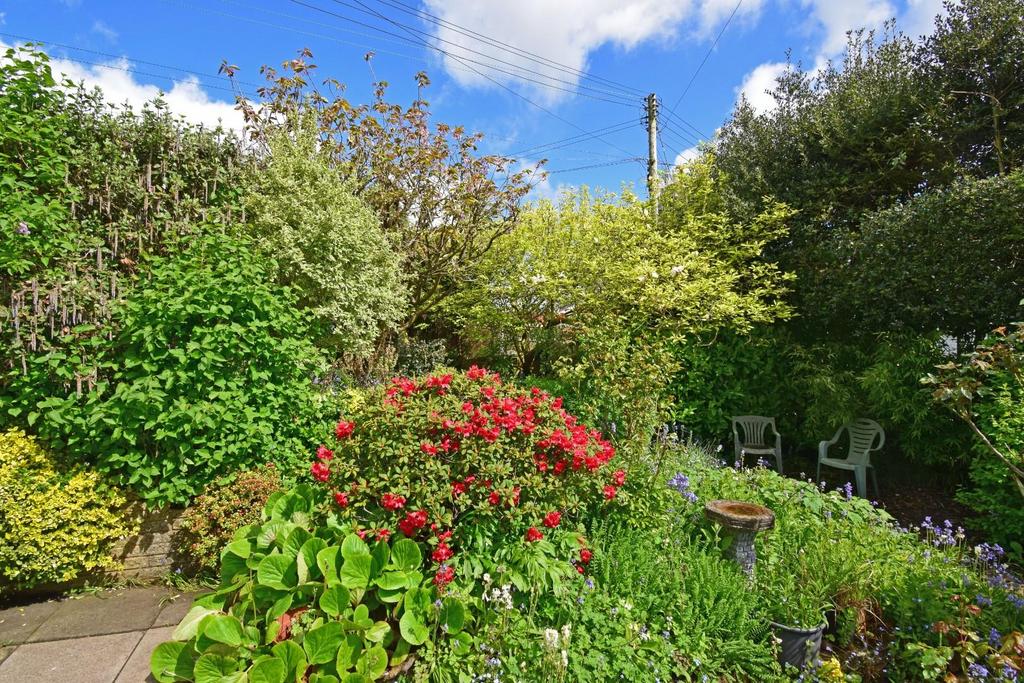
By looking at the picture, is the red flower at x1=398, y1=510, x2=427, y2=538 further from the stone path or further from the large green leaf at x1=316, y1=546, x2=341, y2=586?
the stone path

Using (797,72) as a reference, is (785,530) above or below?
below

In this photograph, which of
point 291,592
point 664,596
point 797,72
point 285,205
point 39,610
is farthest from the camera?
point 797,72

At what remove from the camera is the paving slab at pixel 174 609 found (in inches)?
105

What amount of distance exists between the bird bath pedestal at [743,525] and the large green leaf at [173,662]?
243cm

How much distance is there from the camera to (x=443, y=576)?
6.79ft

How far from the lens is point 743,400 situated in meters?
5.94

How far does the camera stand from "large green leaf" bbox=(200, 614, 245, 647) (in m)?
1.85

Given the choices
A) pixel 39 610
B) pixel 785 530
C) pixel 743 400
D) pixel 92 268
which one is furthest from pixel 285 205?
pixel 743 400

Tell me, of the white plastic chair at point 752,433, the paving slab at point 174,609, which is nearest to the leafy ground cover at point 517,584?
the paving slab at point 174,609

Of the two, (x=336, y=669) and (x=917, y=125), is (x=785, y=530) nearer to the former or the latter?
→ (x=336, y=669)

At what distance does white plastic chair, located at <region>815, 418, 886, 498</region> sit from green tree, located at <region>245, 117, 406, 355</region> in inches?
186

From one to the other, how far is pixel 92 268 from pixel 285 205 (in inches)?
60.7

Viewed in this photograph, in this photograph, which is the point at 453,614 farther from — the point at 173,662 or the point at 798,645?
the point at 798,645

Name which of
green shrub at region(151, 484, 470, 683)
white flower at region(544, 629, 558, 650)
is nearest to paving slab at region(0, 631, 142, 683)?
green shrub at region(151, 484, 470, 683)
